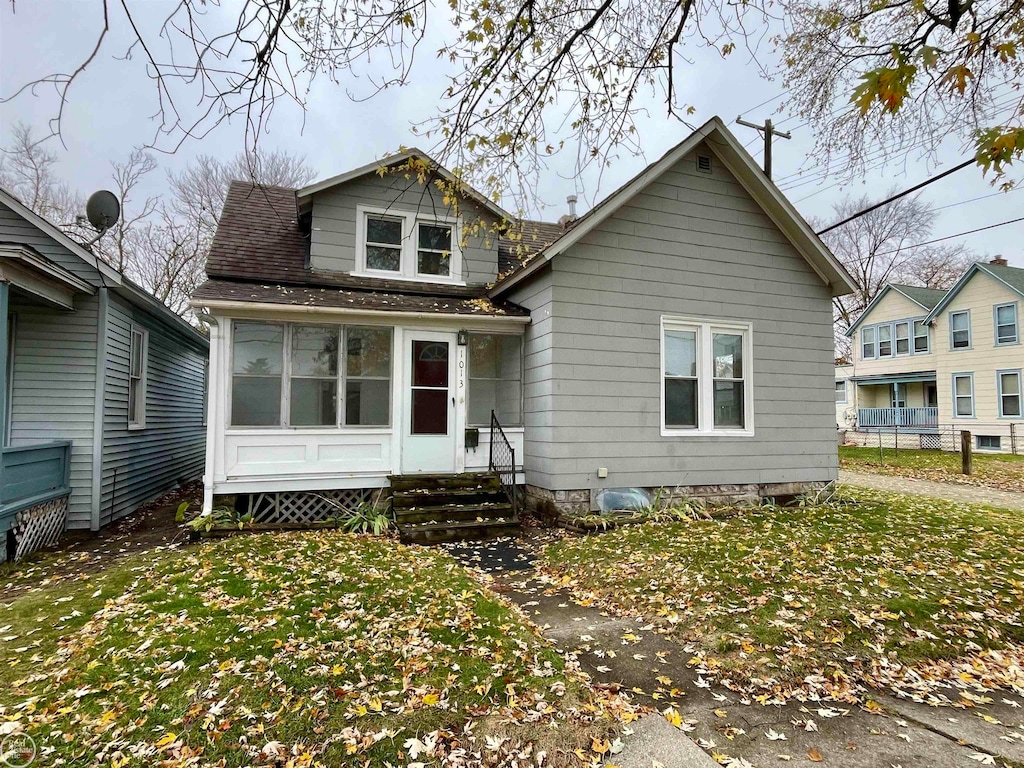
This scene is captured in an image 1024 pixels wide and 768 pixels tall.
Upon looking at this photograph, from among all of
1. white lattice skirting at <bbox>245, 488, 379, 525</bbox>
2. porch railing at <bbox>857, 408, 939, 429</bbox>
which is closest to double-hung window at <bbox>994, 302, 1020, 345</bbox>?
porch railing at <bbox>857, 408, 939, 429</bbox>

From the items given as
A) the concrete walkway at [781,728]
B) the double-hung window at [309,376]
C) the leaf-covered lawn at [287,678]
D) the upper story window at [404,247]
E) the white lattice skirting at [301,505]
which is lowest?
the concrete walkway at [781,728]

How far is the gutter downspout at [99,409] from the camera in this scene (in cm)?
795

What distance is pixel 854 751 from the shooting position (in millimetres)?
2799

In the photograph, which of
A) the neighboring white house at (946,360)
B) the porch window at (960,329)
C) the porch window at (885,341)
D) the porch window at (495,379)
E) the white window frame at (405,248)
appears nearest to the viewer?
the porch window at (495,379)

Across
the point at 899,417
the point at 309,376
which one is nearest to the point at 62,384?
the point at 309,376

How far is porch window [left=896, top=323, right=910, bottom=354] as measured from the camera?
24.1 m

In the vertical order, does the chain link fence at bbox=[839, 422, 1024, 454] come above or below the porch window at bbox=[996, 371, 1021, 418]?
below

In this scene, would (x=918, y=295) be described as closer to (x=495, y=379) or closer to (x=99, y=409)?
(x=495, y=379)

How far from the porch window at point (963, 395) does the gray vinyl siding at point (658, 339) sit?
16.9 metres

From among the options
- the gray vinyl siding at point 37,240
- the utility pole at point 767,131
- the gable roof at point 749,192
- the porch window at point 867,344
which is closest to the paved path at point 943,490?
the gable roof at point 749,192

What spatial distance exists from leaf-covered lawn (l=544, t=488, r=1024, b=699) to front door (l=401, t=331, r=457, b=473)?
2.61m

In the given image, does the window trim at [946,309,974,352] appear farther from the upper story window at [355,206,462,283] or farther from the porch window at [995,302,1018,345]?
the upper story window at [355,206,462,283]

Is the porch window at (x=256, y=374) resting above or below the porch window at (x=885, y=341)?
below

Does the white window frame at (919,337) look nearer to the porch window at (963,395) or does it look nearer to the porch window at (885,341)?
the porch window at (885,341)
